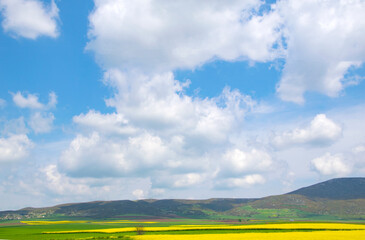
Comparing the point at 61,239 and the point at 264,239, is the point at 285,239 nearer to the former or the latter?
the point at 264,239

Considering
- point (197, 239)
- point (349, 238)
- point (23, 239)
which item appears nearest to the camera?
point (349, 238)

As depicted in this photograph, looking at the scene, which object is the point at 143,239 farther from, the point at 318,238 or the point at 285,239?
the point at 318,238

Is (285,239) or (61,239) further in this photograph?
(61,239)

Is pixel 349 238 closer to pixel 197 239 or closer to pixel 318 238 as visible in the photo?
pixel 318 238

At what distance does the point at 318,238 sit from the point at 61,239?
63.9m

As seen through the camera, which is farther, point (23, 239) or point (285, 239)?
point (23, 239)

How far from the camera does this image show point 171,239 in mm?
68312

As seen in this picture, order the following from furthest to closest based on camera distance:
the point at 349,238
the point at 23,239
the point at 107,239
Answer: the point at 23,239, the point at 107,239, the point at 349,238

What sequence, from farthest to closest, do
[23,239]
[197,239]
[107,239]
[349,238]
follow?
[23,239] → [107,239] → [197,239] → [349,238]

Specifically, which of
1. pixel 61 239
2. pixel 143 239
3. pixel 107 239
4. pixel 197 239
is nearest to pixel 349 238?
pixel 197 239

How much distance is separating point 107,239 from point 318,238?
5067cm

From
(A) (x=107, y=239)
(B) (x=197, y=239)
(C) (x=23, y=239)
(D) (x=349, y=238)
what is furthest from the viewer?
(C) (x=23, y=239)

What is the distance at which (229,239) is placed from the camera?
6500 centimetres

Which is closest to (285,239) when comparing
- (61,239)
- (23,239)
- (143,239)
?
(143,239)
